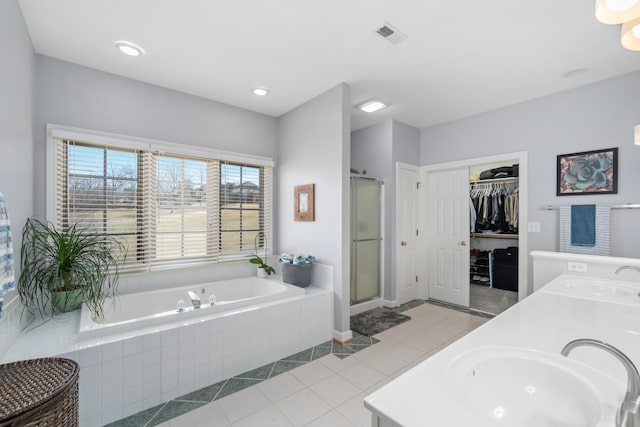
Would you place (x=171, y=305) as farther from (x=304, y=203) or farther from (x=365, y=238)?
(x=365, y=238)

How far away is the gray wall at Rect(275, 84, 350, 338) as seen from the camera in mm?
2879

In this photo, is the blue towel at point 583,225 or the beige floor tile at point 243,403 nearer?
the beige floor tile at point 243,403

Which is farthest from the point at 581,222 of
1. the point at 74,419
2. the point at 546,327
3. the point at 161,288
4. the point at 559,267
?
the point at 161,288

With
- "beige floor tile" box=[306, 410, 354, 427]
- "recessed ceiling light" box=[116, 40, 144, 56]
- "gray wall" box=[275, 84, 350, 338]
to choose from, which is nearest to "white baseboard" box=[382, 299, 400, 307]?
"gray wall" box=[275, 84, 350, 338]

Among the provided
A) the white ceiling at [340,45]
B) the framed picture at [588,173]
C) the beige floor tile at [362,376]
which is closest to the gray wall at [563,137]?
the framed picture at [588,173]

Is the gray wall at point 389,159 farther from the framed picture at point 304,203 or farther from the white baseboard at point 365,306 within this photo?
the framed picture at point 304,203

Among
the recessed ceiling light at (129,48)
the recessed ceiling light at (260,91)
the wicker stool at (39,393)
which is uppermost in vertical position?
the recessed ceiling light at (129,48)

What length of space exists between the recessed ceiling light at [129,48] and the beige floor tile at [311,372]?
9.38 feet

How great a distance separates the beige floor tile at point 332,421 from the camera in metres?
1.76

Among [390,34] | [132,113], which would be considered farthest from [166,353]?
[390,34]

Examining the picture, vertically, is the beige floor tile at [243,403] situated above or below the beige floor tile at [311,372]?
below

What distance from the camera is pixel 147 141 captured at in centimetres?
282

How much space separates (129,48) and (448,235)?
4.09 m

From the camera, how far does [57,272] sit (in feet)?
6.81
